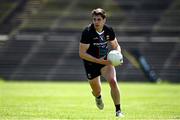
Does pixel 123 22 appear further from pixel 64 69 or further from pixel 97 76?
pixel 97 76

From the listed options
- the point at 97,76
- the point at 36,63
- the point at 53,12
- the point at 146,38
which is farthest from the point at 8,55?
the point at 97,76

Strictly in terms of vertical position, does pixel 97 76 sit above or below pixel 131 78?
above

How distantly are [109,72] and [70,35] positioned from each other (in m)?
28.9

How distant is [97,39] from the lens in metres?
13.4

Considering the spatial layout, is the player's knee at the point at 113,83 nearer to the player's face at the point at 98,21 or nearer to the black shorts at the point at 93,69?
the black shorts at the point at 93,69

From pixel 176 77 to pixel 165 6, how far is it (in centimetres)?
→ 714

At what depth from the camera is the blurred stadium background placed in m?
39.8

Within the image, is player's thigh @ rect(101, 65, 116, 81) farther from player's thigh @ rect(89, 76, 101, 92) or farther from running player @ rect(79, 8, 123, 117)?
player's thigh @ rect(89, 76, 101, 92)

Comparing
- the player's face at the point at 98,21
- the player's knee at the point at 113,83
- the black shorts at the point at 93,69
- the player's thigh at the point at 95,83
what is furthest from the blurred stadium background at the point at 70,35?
the player's knee at the point at 113,83

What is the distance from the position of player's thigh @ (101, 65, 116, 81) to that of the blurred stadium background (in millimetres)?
25689

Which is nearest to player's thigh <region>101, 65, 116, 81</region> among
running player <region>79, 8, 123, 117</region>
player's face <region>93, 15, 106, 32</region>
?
running player <region>79, 8, 123, 117</region>

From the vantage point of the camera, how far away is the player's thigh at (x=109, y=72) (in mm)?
13120

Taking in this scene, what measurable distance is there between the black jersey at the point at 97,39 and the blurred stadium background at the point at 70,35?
2568cm

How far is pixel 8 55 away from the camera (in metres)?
40.9
